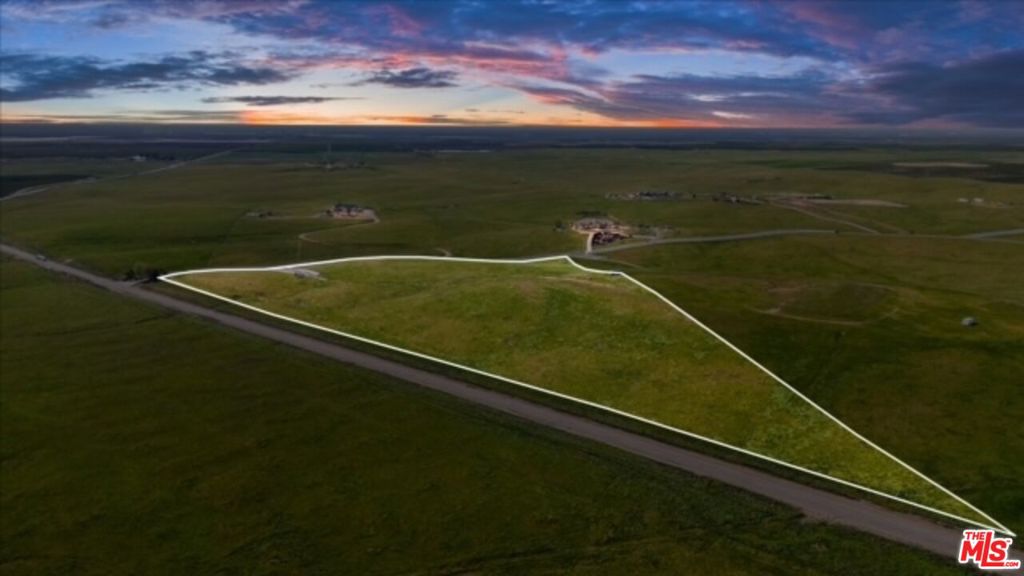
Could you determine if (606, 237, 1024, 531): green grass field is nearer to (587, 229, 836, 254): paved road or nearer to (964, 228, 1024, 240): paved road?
(587, 229, 836, 254): paved road

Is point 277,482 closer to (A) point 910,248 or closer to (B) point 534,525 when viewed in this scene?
(B) point 534,525

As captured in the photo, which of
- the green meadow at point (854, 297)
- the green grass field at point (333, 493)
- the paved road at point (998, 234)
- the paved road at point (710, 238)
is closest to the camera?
the green grass field at point (333, 493)

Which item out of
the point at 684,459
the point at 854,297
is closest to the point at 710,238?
the point at 854,297

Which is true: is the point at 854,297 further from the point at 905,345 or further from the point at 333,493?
the point at 333,493

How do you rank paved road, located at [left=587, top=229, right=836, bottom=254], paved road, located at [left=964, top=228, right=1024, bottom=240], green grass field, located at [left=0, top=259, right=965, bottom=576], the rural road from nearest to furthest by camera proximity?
1. green grass field, located at [left=0, top=259, right=965, bottom=576]
2. the rural road
3. paved road, located at [left=587, top=229, right=836, bottom=254]
4. paved road, located at [left=964, top=228, right=1024, bottom=240]

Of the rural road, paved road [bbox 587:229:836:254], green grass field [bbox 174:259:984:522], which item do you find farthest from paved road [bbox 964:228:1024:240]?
the rural road

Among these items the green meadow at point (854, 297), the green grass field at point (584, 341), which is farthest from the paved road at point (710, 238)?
the green grass field at point (584, 341)

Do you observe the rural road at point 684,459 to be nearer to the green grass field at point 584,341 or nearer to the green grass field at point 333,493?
the green grass field at point 333,493
